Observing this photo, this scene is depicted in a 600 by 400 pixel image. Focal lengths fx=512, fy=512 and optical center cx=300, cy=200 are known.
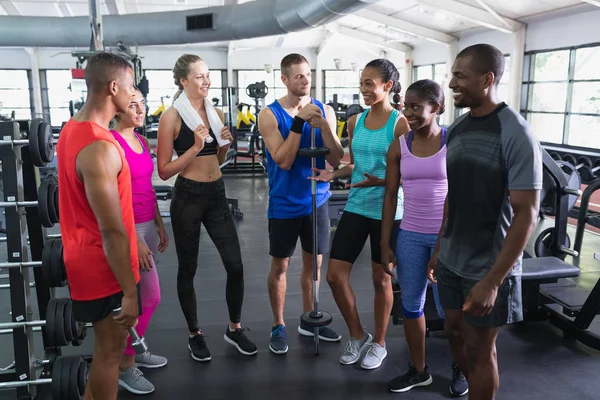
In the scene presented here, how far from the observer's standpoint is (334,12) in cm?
597

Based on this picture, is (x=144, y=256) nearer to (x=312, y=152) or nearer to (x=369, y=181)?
(x=312, y=152)

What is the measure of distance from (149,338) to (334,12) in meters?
4.47

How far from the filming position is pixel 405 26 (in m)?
12.5

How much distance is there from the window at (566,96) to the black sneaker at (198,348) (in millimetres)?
8957

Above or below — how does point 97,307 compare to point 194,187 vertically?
below

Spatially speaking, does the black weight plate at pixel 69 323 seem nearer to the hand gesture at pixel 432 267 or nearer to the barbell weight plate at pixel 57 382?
the barbell weight plate at pixel 57 382

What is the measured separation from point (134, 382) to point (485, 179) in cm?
174

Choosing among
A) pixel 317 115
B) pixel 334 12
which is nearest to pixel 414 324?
pixel 317 115

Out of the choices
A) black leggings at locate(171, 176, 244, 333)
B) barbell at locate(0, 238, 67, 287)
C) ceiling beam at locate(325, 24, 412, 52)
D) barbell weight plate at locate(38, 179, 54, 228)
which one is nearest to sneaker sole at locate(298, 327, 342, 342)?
black leggings at locate(171, 176, 244, 333)

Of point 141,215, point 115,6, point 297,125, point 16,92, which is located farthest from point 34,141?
point 16,92

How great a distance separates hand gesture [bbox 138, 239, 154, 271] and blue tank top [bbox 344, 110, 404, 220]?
943 mm

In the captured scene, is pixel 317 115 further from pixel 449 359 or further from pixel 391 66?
pixel 449 359

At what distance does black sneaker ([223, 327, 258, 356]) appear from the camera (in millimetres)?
2633

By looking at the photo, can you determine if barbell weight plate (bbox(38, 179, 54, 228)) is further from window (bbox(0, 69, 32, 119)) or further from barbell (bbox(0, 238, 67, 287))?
window (bbox(0, 69, 32, 119))
